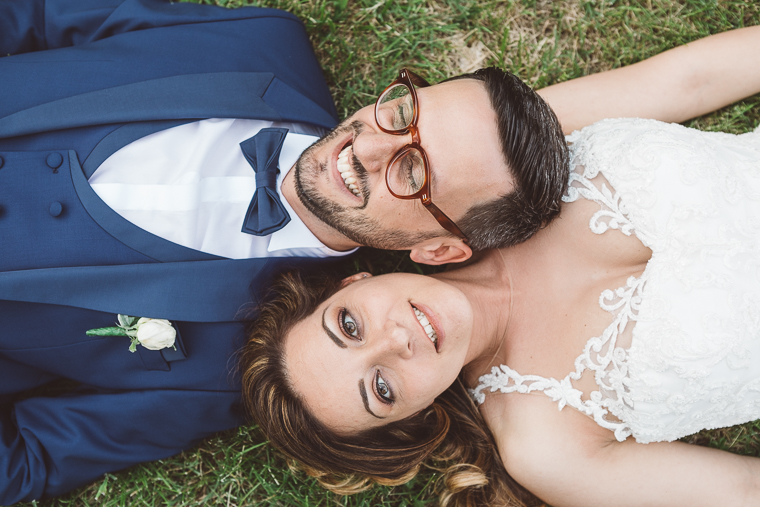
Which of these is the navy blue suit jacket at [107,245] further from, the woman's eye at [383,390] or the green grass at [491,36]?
the woman's eye at [383,390]

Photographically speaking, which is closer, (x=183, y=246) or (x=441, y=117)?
(x=441, y=117)

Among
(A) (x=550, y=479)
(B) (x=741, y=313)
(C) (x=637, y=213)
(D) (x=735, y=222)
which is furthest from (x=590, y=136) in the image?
(A) (x=550, y=479)

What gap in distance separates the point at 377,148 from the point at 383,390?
130 centimetres

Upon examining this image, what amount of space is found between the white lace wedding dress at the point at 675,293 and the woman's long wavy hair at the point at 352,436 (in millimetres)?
644

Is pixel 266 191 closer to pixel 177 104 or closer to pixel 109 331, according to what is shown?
pixel 177 104

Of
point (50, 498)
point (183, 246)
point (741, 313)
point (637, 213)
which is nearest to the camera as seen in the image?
point (741, 313)

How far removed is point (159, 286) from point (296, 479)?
1791 mm

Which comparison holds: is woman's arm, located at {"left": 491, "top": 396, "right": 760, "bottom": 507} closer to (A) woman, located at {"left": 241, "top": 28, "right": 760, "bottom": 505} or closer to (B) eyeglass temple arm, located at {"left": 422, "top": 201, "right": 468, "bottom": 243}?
(A) woman, located at {"left": 241, "top": 28, "right": 760, "bottom": 505}

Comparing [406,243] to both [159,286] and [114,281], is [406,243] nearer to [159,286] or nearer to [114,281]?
[159,286]

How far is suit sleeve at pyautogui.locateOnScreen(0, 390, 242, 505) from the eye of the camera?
3.13 m

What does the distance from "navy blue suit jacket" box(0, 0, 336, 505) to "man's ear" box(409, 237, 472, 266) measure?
91 centimetres

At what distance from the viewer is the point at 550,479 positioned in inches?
115

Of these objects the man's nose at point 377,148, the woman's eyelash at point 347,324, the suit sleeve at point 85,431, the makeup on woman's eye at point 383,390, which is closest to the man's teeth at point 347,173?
the man's nose at point 377,148

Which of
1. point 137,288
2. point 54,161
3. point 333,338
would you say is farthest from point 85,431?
point 333,338
